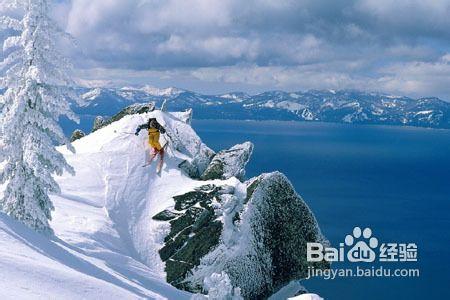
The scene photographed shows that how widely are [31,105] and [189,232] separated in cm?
1567

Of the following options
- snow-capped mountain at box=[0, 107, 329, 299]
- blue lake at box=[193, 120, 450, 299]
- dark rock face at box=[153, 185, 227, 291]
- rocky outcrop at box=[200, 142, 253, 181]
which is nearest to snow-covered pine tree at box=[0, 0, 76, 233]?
snow-capped mountain at box=[0, 107, 329, 299]

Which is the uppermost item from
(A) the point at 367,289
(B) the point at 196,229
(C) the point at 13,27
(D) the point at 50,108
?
(C) the point at 13,27

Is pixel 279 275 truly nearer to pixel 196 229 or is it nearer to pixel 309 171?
pixel 196 229

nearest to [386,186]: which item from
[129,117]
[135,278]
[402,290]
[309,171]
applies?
[309,171]

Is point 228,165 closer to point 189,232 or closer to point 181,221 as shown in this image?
point 181,221

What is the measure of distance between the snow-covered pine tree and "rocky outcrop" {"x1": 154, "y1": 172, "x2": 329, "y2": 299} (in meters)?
12.4

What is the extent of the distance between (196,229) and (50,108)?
15555 mm

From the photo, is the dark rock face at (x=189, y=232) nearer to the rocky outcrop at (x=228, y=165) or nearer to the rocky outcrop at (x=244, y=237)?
the rocky outcrop at (x=244, y=237)

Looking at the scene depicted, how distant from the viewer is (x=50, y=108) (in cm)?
1955

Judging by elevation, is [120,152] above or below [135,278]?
above

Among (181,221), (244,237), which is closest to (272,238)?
(244,237)

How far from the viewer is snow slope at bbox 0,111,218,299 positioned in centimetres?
1406

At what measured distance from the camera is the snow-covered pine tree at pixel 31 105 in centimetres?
1919

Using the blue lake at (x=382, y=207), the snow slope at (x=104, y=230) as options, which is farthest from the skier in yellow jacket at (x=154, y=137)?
the blue lake at (x=382, y=207)
